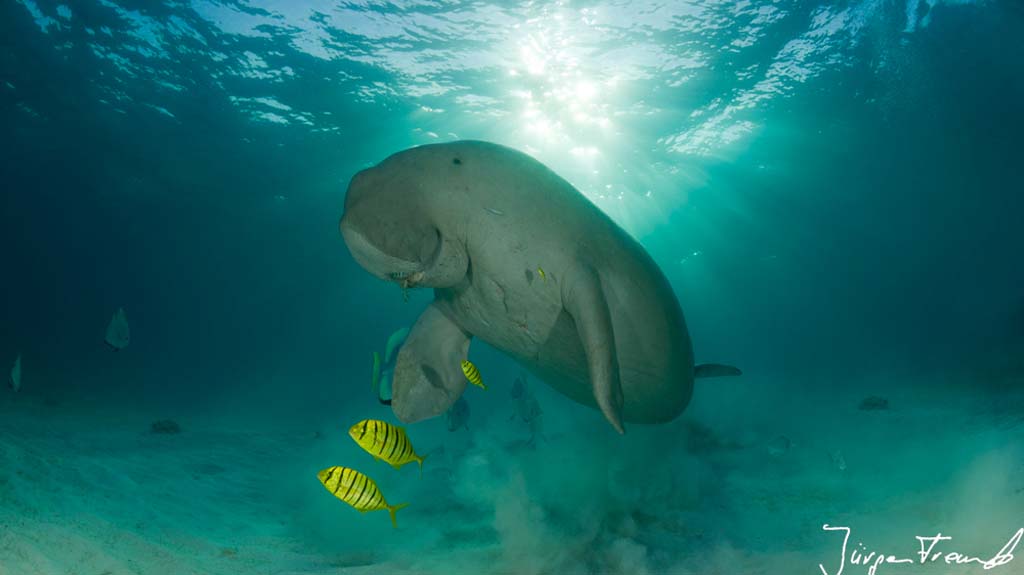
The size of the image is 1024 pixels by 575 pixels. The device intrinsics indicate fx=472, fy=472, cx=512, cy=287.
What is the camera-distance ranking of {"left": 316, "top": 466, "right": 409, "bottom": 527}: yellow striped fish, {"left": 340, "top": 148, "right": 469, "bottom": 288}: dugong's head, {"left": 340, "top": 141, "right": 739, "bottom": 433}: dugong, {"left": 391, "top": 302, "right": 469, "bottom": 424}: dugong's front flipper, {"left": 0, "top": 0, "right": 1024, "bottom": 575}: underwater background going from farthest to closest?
{"left": 0, "top": 0, "right": 1024, "bottom": 575}: underwater background
{"left": 391, "top": 302, "right": 469, "bottom": 424}: dugong's front flipper
{"left": 316, "top": 466, "right": 409, "bottom": 527}: yellow striped fish
{"left": 340, "top": 141, "right": 739, "bottom": 433}: dugong
{"left": 340, "top": 148, "right": 469, "bottom": 288}: dugong's head

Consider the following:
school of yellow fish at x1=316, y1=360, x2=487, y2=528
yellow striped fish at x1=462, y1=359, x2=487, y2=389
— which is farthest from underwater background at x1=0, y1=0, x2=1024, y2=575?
yellow striped fish at x1=462, y1=359, x2=487, y2=389

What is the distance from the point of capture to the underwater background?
4590 mm

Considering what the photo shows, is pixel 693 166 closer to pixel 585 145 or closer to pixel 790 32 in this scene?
pixel 585 145

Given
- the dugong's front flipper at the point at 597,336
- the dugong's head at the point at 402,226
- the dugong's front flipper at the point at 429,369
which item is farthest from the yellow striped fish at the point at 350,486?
the dugong's front flipper at the point at 597,336

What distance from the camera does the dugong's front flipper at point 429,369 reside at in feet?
11.5

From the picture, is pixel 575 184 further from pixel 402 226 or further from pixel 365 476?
pixel 402 226

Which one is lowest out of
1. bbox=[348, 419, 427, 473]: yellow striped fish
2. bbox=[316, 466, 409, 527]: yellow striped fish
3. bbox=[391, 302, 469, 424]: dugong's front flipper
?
bbox=[316, 466, 409, 527]: yellow striped fish

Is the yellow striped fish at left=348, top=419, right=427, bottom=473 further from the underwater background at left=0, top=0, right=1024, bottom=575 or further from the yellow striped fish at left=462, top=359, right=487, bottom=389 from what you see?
the underwater background at left=0, top=0, right=1024, bottom=575

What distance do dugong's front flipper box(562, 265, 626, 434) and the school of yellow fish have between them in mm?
1306

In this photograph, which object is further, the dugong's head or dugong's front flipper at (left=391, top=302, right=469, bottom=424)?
dugong's front flipper at (left=391, top=302, right=469, bottom=424)

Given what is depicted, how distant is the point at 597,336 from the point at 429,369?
1.55 meters

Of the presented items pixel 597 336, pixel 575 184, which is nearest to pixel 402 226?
pixel 597 336

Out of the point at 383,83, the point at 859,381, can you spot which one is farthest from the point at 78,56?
the point at 859,381

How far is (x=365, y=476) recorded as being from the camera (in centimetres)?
284
